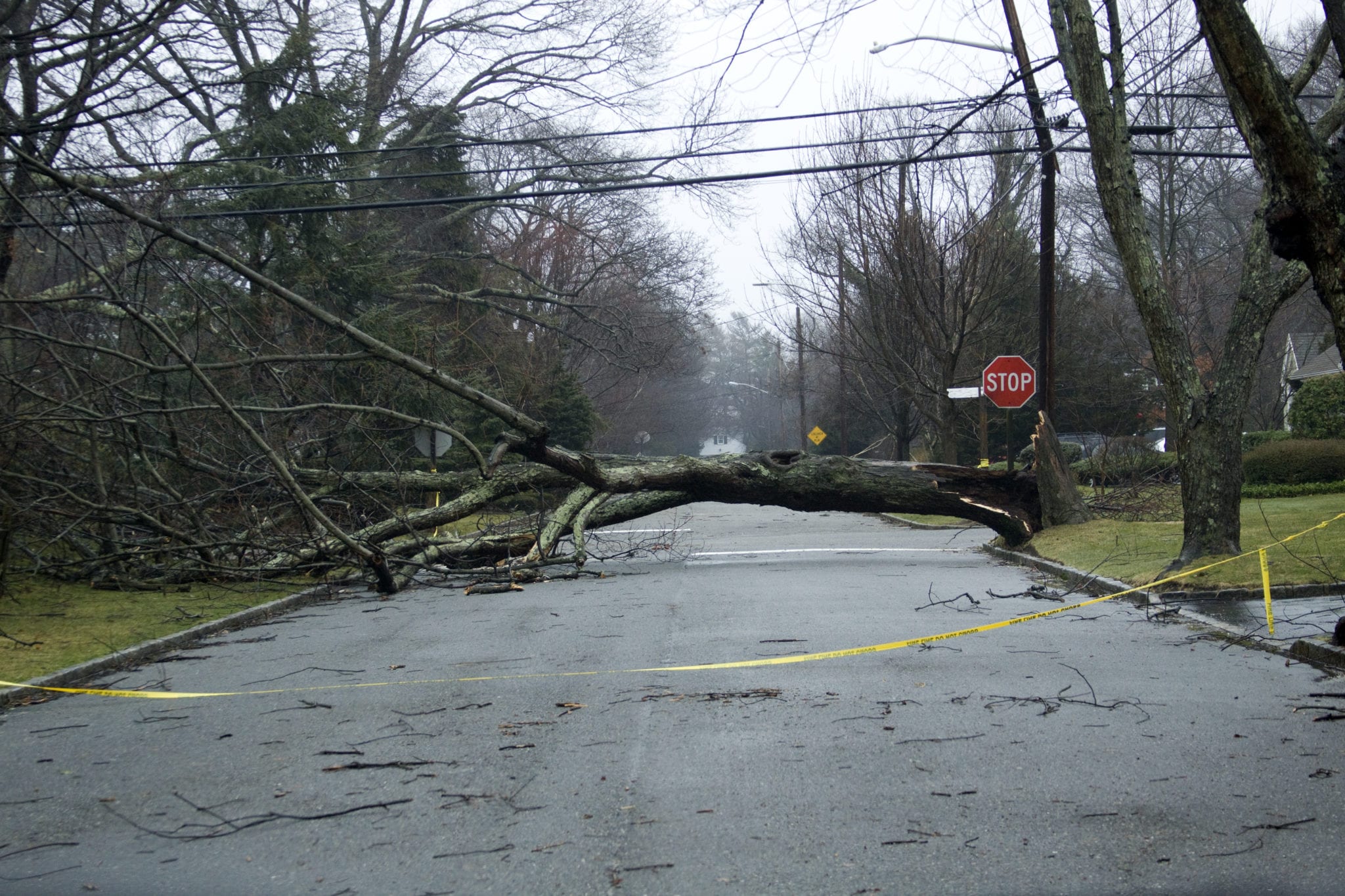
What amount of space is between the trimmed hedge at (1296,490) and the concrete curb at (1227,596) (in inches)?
341

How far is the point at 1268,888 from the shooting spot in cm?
371

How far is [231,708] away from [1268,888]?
5565mm

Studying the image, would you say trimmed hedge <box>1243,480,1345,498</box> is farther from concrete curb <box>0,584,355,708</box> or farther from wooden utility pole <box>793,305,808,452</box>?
concrete curb <box>0,584,355,708</box>

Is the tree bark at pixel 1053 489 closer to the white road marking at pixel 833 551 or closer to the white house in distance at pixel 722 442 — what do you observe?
the white road marking at pixel 833 551

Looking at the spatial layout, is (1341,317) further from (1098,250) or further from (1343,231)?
(1098,250)

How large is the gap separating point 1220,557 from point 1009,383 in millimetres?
9341

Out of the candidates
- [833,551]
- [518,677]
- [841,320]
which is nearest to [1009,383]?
[833,551]

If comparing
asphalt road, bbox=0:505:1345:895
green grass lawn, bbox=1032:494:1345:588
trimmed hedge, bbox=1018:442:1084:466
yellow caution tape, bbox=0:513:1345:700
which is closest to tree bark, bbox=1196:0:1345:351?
asphalt road, bbox=0:505:1345:895

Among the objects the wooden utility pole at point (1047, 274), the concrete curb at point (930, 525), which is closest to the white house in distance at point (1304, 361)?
the concrete curb at point (930, 525)

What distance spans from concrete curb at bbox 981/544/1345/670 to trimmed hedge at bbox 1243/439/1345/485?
9.64 metres

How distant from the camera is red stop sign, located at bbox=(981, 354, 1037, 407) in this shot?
20.1 m

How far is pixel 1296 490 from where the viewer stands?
21016mm

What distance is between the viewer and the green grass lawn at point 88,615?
8.67 meters

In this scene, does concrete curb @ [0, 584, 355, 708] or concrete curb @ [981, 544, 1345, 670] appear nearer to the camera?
concrete curb @ [981, 544, 1345, 670]
